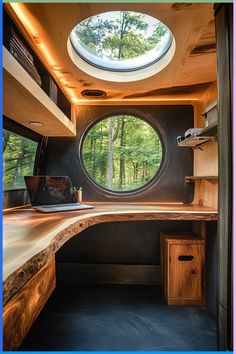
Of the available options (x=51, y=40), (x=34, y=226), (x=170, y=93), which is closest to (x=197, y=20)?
(x=51, y=40)

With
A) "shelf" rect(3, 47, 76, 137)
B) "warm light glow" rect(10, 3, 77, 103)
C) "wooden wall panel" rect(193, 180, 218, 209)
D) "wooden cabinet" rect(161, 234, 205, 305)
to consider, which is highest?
"warm light glow" rect(10, 3, 77, 103)

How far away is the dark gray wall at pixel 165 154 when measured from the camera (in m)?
3.09

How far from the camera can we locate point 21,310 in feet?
4.82

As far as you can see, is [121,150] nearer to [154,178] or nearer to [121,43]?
[154,178]

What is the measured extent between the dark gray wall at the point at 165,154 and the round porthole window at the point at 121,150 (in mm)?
1582

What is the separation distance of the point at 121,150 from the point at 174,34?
3.95m

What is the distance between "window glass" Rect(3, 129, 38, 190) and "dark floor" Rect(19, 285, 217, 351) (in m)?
1.29

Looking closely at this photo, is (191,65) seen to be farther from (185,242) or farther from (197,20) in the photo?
(185,242)

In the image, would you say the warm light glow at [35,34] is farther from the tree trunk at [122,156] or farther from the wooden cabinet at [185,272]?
the tree trunk at [122,156]

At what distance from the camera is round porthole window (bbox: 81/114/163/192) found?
16.1ft

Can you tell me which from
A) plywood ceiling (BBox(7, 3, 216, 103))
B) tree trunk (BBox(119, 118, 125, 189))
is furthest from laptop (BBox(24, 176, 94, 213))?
tree trunk (BBox(119, 118, 125, 189))

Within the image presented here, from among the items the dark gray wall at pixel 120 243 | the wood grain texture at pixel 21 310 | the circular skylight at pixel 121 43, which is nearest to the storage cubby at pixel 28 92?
the circular skylight at pixel 121 43

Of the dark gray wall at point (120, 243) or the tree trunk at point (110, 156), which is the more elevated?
the tree trunk at point (110, 156)

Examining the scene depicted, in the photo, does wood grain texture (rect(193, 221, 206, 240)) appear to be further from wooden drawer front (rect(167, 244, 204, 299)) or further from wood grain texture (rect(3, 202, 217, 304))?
wood grain texture (rect(3, 202, 217, 304))
